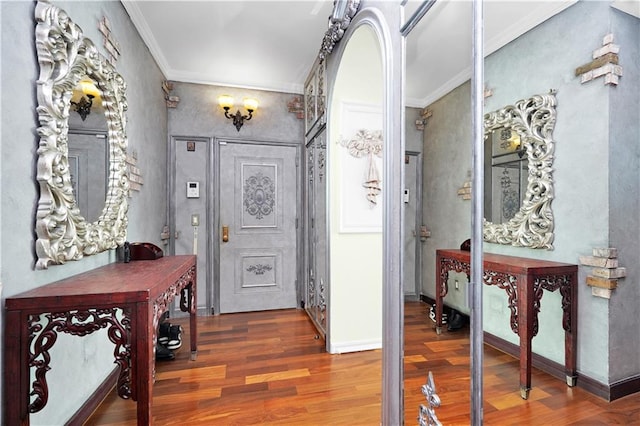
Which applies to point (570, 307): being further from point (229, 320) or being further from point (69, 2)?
point (229, 320)

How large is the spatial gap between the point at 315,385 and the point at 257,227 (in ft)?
7.17

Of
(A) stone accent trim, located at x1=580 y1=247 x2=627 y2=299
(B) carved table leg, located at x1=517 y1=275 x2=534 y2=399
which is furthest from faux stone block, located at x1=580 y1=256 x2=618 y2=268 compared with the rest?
(B) carved table leg, located at x1=517 y1=275 x2=534 y2=399

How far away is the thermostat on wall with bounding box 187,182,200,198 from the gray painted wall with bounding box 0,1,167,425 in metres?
1.02

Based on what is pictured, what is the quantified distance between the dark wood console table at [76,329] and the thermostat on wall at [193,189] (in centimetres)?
231

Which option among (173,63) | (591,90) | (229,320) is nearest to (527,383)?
(591,90)

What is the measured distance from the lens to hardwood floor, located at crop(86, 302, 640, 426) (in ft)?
2.38

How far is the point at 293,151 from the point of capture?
414cm

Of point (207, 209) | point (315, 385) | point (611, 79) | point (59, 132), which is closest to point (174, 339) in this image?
point (315, 385)

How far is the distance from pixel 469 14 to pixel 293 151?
324 centimetres

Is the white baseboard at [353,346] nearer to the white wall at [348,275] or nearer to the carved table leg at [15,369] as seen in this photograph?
the white wall at [348,275]

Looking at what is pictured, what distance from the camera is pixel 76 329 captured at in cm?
133

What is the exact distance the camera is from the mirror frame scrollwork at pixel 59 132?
1.46 meters

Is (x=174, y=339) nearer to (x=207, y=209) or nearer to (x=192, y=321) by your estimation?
(x=192, y=321)

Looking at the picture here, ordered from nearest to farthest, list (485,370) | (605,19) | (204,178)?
(605,19)
(485,370)
(204,178)
